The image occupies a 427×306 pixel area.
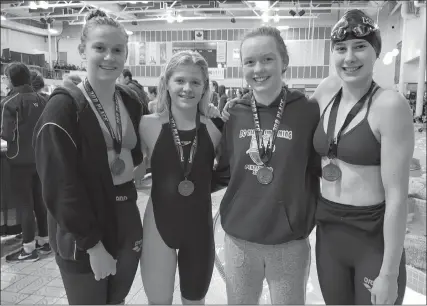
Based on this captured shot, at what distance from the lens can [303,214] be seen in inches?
69.6

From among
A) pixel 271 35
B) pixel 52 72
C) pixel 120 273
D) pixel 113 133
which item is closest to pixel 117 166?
pixel 113 133

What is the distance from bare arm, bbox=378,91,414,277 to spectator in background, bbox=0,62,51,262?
3525mm

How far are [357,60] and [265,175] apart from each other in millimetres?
624

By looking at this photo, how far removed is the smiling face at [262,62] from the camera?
1.77 metres

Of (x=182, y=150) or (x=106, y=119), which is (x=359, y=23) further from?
(x=106, y=119)

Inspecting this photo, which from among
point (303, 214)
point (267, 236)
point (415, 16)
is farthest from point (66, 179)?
point (415, 16)

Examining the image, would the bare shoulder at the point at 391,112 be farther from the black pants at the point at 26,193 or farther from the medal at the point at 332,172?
the black pants at the point at 26,193

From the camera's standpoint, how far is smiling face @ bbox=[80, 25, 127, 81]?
68.7 inches

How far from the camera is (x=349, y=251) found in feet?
5.45

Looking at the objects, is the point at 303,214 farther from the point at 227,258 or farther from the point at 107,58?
the point at 107,58

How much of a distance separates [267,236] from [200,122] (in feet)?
2.18

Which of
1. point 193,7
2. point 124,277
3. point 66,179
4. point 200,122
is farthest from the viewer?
point 193,7

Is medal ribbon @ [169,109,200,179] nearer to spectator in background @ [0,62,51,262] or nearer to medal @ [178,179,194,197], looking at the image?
medal @ [178,179,194,197]

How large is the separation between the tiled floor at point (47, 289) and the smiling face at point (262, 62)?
6.23 feet
